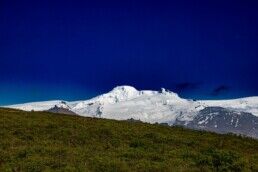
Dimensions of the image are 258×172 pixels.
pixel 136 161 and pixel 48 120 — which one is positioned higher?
pixel 48 120

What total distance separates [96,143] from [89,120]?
32.7 ft

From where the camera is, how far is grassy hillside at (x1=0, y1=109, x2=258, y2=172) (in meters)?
24.5

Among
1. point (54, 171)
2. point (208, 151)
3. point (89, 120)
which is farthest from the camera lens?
point (89, 120)

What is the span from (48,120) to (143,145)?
953 cm

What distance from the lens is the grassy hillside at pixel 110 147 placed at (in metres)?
24.5

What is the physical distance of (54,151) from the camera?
26812 mm

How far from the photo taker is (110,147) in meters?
29.3

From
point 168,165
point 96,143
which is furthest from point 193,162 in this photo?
point 96,143

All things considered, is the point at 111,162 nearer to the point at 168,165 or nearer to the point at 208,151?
the point at 168,165

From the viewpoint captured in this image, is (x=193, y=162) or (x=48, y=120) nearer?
(x=193, y=162)

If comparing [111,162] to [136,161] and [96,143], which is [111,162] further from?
[96,143]

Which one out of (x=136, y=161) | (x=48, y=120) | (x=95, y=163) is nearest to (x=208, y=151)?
(x=136, y=161)

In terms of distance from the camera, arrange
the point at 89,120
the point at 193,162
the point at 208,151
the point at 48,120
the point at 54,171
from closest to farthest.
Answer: the point at 54,171
the point at 193,162
the point at 208,151
the point at 48,120
the point at 89,120

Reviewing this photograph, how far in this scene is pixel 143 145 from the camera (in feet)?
99.2
